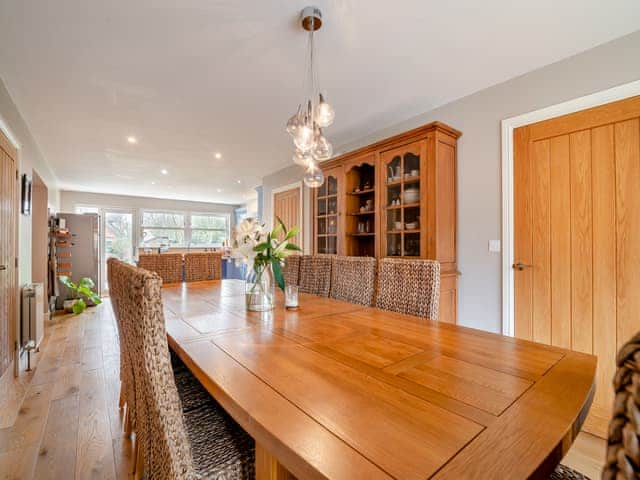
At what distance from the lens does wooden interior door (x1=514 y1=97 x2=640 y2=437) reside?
1822mm

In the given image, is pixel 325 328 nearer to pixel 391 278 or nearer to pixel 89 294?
pixel 391 278

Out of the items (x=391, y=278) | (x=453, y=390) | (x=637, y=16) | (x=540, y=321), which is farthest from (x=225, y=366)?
(x=637, y=16)

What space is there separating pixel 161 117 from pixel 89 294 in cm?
370

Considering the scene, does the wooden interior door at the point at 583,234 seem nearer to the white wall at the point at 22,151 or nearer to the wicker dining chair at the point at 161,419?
the wicker dining chair at the point at 161,419

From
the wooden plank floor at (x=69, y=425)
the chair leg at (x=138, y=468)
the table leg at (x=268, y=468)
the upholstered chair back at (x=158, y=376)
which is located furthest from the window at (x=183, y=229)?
the table leg at (x=268, y=468)

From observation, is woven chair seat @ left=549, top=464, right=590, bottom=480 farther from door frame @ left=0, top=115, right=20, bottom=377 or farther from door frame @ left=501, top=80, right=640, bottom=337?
door frame @ left=0, top=115, right=20, bottom=377

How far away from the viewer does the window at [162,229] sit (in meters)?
7.90

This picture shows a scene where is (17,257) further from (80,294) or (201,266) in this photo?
(80,294)

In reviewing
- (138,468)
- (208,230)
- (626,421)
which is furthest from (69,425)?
(208,230)

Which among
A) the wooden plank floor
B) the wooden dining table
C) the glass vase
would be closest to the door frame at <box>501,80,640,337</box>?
the wooden plank floor

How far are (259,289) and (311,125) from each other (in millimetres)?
1075

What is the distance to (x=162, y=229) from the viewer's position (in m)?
8.17

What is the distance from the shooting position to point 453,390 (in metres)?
0.74

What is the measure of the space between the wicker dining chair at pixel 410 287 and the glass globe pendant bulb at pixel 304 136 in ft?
2.91
